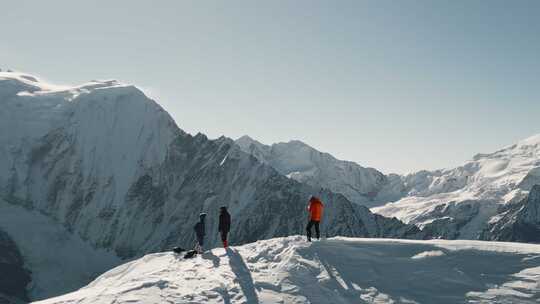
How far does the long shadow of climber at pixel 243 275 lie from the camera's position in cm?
2545

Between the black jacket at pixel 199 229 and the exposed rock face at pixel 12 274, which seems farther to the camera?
the exposed rock face at pixel 12 274

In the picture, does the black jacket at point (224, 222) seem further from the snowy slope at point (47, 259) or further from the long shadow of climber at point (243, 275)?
the snowy slope at point (47, 259)

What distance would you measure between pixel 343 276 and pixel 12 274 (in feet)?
572

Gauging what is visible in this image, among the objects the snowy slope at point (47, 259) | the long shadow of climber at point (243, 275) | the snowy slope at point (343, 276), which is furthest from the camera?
the snowy slope at point (47, 259)

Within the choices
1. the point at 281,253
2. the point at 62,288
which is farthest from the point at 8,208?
the point at 281,253

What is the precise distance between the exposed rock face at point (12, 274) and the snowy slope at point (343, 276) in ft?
514

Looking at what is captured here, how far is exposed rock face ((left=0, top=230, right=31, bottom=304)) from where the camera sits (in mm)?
167375

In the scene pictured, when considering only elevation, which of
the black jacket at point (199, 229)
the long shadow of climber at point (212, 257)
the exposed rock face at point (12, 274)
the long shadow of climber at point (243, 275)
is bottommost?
the exposed rock face at point (12, 274)

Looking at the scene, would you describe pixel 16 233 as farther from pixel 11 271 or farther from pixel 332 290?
pixel 332 290

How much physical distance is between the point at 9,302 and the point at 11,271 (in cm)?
1444

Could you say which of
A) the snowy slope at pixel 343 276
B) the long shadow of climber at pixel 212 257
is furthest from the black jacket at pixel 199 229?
the snowy slope at pixel 343 276

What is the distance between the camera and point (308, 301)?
82.4 ft

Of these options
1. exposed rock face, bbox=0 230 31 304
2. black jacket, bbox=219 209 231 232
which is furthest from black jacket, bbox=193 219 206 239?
exposed rock face, bbox=0 230 31 304

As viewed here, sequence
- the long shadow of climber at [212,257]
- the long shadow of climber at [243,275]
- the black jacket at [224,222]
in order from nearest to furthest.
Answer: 1. the long shadow of climber at [243,275]
2. the long shadow of climber at [212,257]
3. the black jacket at [224,222]
